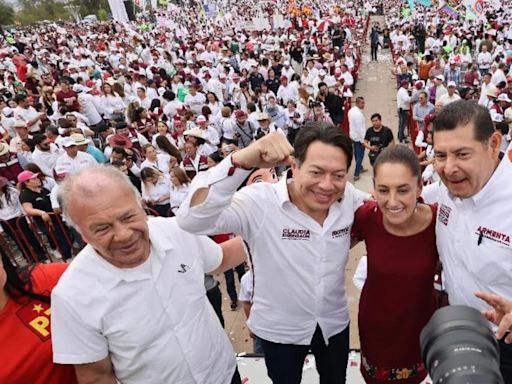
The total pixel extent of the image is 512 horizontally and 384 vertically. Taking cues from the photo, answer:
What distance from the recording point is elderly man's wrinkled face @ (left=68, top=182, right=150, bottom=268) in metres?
1.71

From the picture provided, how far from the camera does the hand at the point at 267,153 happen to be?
5.92ft

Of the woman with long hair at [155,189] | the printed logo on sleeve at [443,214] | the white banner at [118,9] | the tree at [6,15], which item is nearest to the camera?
the printed logo on sleeve at [443,214]

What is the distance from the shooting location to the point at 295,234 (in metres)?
2.14

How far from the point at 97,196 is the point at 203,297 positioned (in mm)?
682

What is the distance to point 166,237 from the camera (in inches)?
77.6

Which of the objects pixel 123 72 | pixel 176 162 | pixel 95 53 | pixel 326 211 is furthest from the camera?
pixel 95 53

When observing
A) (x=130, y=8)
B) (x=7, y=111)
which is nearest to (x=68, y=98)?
(x=7, y=111)

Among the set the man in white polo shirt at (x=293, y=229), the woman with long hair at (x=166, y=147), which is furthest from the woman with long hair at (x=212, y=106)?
the man in white polo shirt at (x=293, y=229)

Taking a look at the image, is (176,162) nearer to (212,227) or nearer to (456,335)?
(212,227)

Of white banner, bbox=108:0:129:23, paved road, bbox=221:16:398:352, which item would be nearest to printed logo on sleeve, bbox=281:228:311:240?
paved road, bbox=221:16:398:352

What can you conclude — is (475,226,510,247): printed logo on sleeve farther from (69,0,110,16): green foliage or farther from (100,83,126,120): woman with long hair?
(69,0,110,16): green foliage

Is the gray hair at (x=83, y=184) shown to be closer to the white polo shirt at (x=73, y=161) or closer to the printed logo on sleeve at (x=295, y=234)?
the printed logo on sleeve at (x=295, y=234)

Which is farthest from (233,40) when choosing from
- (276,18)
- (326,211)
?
(326,211)

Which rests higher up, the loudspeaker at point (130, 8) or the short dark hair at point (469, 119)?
the short dark hair at point (469, 119)
